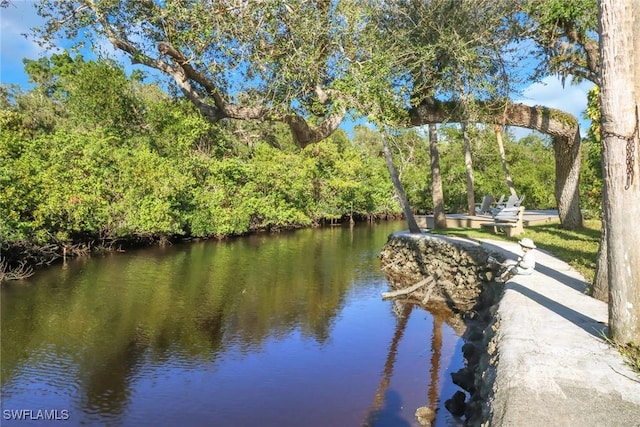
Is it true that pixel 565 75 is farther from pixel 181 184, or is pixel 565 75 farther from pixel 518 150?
pixel 518 150

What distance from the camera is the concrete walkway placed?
3.65 m

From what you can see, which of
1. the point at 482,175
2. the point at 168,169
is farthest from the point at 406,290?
the point at 482,175

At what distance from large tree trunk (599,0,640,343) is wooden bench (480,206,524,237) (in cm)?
1032

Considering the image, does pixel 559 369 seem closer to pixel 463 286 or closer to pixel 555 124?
pixel 463 286

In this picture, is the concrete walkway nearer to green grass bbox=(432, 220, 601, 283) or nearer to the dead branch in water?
green grass bbox=(432, 220, 601, 283)

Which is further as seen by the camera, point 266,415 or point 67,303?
point 67,303

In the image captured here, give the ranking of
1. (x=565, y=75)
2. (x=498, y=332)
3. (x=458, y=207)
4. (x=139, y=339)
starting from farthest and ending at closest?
(x=458, y=207) < (x=565, y=75) < (x=139, y=339) < (x=498, y=332)

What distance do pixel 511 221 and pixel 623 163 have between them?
10.8m

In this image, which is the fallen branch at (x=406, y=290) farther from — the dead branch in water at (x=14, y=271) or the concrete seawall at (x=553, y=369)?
the dead branch in water at (x=14, y=271)

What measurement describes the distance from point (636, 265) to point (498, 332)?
1763mm

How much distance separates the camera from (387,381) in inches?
324

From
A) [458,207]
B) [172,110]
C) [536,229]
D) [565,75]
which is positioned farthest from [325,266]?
[458,207]

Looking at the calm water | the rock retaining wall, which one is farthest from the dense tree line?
the calm water

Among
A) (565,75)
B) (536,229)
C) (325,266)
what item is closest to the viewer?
(565,75)
